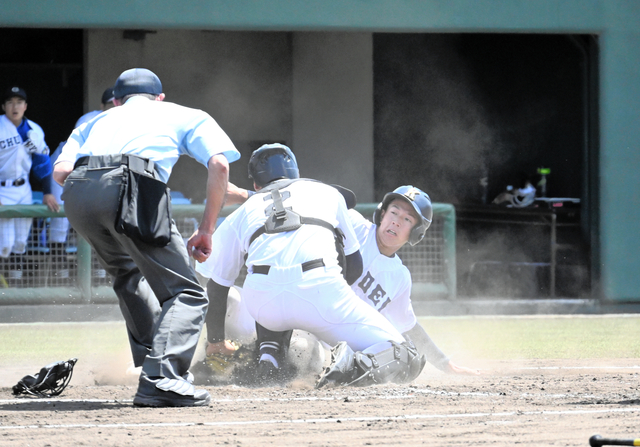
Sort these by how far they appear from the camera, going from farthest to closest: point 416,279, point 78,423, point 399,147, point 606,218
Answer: point 399,147 → point 606,218 → point 416,279 → point 78,423

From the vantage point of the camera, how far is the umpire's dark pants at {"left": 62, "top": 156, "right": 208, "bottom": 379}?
3.88 metres

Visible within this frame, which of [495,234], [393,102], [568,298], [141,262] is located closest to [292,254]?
[141,262]

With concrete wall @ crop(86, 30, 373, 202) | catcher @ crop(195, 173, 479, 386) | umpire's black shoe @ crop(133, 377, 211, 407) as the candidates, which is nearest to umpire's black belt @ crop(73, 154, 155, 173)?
umpire's black shoe @ crop(133, 377, 211, 407)

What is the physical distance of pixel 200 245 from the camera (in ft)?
13.5

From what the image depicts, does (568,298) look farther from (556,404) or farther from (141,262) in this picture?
(141,262)

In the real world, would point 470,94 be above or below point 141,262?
above

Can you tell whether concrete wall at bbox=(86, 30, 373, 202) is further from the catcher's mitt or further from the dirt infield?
the catcher's mitt

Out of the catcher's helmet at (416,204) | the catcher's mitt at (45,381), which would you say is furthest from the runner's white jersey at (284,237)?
the catcher's mitt at (45,381)

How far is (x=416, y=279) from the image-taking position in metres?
8.88

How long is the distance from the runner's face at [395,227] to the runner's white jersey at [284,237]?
451 millimetres

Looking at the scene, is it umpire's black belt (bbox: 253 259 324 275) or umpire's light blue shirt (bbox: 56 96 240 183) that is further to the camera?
umpire's black belt (bbox: 253 259 324 275)

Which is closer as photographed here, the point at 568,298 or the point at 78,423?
the point at 78,423

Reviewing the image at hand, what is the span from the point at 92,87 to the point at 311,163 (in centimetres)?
300

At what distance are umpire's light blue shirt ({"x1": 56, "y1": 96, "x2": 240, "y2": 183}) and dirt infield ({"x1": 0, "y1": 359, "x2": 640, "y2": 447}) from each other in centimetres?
107
